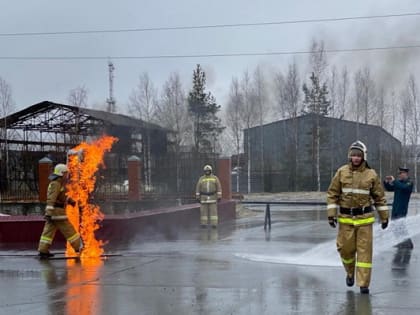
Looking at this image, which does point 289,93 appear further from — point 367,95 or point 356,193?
point 356,193

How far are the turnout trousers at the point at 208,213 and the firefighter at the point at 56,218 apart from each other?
5339mm

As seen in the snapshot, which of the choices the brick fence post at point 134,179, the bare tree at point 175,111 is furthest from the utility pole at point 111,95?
the brick fence post at point 134,179

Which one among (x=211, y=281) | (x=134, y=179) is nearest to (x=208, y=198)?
(x=211, y=281)

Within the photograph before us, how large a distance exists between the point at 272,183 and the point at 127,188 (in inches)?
1003

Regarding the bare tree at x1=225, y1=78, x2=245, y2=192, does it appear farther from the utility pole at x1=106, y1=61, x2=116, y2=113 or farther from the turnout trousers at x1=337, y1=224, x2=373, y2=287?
the turnout trousers at x1=337, y1=224, x2=373, y2=287

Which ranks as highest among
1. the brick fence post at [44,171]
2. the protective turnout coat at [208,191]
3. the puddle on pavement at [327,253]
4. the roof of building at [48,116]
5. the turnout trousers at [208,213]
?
the roof of building at [48,116]

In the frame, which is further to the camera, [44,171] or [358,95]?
[358,95]

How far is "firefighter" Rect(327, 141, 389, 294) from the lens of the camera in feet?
23.0

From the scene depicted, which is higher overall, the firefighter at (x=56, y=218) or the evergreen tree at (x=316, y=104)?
the evergreen tree at (x=316, y=104)

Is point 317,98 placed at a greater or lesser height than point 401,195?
greater

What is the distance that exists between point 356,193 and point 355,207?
0.17 metres

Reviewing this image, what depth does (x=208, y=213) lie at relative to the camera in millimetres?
15711

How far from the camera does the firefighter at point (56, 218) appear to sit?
10594 millimetres

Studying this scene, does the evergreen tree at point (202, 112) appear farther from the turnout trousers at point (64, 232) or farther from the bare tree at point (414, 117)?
the turnout trousers at point (64, 232)
